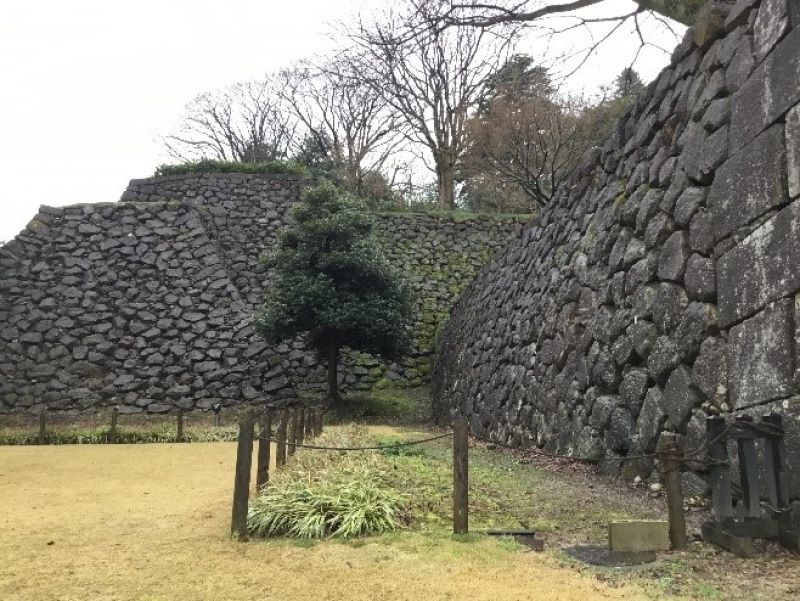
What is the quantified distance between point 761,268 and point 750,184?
62 centimetres

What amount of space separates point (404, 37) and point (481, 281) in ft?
18.0

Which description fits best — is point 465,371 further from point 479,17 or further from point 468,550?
point 468,550

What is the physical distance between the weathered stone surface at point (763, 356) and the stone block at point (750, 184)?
0.69 m

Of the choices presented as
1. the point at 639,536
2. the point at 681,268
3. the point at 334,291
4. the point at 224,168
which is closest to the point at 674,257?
the point at 681,268

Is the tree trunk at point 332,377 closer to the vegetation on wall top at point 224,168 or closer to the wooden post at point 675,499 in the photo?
the vegetation on wall top at point 224,168

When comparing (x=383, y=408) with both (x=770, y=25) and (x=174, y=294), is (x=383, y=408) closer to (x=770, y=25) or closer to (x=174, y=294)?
(x=174, y=294)

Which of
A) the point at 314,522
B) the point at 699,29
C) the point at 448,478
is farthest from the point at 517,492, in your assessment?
the point at 699,29

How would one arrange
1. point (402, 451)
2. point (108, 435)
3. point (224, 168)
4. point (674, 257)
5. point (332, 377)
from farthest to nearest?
1. point (224, 168)
2. point (332, 377)
3. point (108, 435)
4. point (402, 451)
5. point (674, 257)

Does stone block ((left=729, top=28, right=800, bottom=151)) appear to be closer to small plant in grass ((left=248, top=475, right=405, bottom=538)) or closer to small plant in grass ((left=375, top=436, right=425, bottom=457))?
small plant in grass ((left=248, top=475, right=405, bottom=538))

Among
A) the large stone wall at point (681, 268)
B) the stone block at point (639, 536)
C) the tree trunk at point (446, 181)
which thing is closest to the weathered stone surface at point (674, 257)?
the large stone wall at point (681, 268)

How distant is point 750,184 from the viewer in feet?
13.7

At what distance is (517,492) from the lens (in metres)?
5.29

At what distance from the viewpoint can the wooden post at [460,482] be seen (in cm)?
398

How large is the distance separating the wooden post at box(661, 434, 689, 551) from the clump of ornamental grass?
1.66 meters
